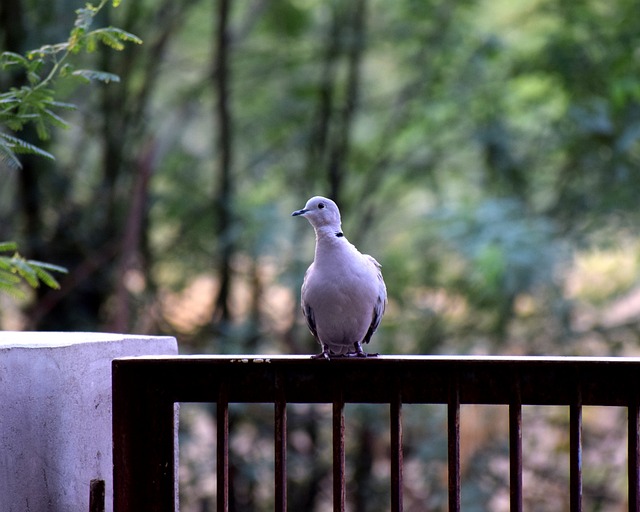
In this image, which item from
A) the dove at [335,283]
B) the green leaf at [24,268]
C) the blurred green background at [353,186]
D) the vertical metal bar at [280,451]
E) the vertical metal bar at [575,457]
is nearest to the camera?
the vertical metal bar at [575,457]

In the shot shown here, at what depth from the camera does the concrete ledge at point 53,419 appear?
90.7 inches

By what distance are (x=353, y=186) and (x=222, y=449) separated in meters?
6.41

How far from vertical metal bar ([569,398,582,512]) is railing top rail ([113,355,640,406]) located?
1.1 inches

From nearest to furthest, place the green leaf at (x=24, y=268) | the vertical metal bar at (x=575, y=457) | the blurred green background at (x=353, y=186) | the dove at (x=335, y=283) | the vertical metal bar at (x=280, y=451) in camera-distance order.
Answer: the vertical metal bar at (x=575, y=457) < the vertical metal bar at (x=280, y=451) < the green leaf at (x=24, y=268) < the dove at (x=335, y=283) < the blurred green background at (x=353, y=186)

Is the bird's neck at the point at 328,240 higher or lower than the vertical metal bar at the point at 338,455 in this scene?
higher

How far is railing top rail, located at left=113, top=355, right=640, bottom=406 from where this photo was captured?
83.4 inches

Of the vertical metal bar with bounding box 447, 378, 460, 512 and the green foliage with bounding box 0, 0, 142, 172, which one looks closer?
the vertical metal bar with bounding box 447, 378, 460, 512

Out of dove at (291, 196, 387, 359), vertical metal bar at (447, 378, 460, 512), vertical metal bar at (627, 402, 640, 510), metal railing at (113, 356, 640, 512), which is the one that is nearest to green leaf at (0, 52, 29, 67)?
metal railing at (113, 356, 640, 512)

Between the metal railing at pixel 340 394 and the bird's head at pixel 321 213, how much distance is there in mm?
849

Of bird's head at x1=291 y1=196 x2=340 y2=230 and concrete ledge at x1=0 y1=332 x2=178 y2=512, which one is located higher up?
bird's head at x1=291 y1=196 x2=340 y2=230

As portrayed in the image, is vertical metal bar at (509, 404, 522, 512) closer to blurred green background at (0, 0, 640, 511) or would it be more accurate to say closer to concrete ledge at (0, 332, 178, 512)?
concrete ledge at (0, 332, 178, 512)

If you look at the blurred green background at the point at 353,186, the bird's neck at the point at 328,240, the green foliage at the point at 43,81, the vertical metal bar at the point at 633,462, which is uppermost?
the blurred green background at the point at 353,186

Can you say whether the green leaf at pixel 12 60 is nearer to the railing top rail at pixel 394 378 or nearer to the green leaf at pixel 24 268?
the green leaf at pixel 24 268

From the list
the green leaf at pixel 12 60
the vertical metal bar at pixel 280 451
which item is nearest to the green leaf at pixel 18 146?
the green leaf at pixel 12 60
